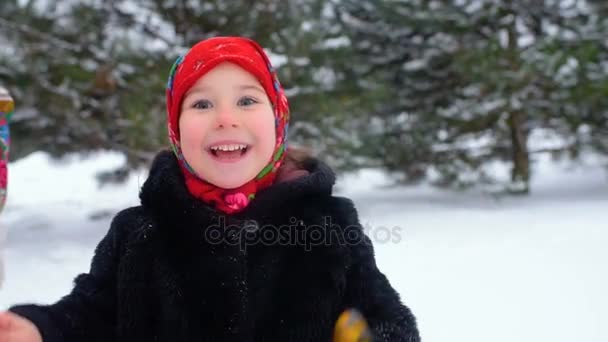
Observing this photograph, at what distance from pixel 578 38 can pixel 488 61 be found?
1.89 m

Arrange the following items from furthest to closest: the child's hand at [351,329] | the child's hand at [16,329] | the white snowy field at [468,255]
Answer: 1. the white snowy field at [468,255]
2. the child's hand at [351,329]
3. the child's hand at [16,329]

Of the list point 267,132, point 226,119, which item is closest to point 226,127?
point 226,119

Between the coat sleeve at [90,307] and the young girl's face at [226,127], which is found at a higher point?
the young girl's face at [226,127]

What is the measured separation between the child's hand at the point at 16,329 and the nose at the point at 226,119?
650 mm

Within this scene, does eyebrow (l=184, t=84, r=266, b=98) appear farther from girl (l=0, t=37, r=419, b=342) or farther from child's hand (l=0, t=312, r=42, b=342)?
child's hand (l=0, t=312, r=42, b=342)

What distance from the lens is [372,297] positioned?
4.40 ft

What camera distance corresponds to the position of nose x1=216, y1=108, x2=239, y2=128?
1251 mm

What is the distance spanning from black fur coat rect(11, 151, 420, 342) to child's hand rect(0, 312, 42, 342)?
0.11 ft

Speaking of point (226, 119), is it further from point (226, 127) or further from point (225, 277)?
point (225, 277)

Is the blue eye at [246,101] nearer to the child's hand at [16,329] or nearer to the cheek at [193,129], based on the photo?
the cheek at [193,129]

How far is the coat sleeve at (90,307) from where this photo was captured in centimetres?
117

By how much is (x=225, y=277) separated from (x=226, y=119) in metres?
0.41

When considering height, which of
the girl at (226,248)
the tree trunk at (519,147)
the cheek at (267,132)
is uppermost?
the tree trunk at (519,147)

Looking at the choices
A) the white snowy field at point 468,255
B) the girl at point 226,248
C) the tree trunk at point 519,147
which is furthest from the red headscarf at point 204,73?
the tree trunk at point 519,147
